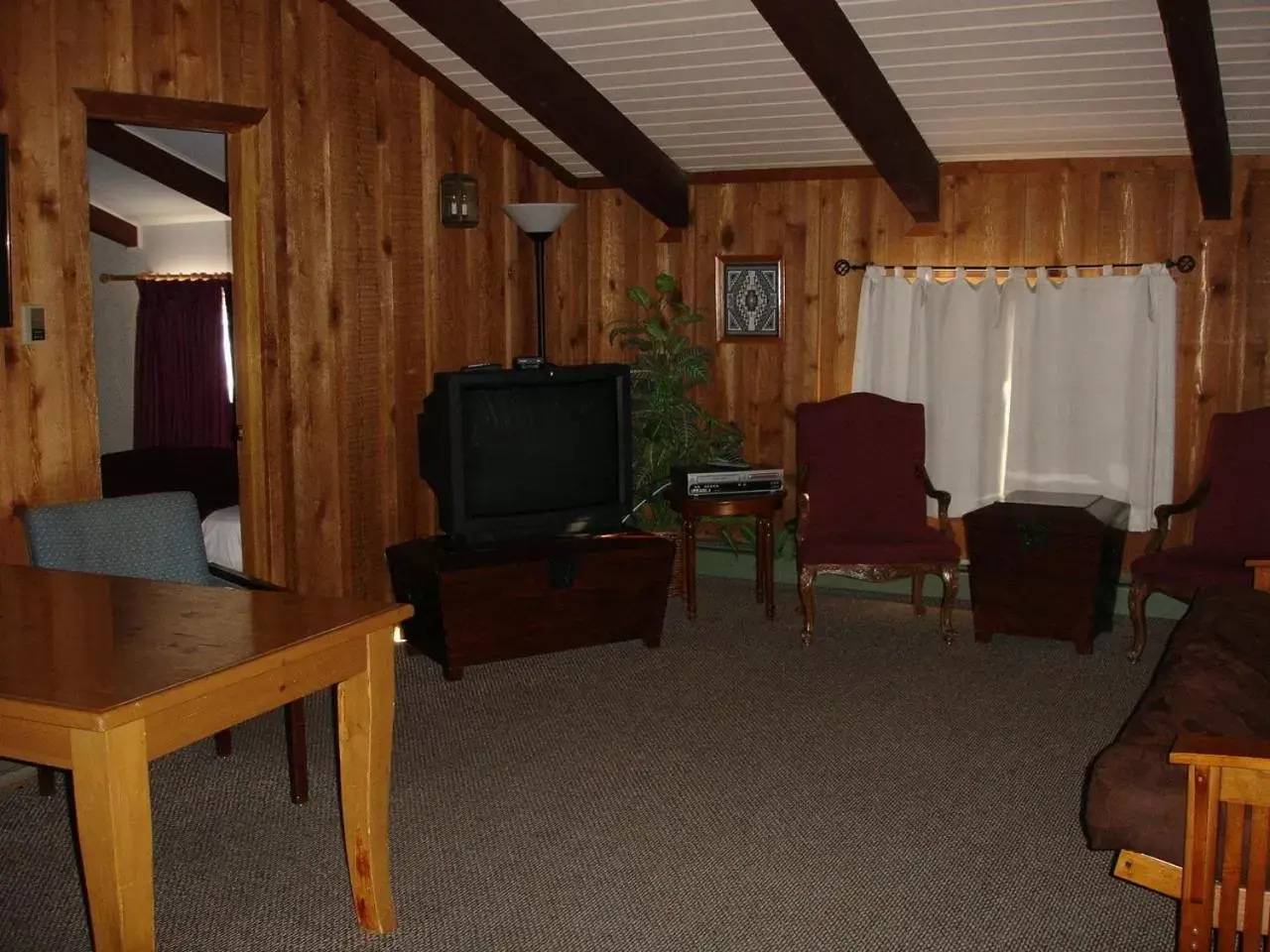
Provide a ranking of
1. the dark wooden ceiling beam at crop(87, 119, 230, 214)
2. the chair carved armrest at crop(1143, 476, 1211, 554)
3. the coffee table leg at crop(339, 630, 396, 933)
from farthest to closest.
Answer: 1. the dark wooden ceiling beam at crop(87, 119, 230, 214)
2. the chair carved armrest at crop(1143, 476, 1211, 554)
3. the coffee table leg at crop(339, 630, 396, 933)

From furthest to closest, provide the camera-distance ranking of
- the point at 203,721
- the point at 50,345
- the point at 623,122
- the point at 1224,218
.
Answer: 1. the point at 623,122
2. the point at 1224,218
3. the point at 50,345
4. the point at 203,721

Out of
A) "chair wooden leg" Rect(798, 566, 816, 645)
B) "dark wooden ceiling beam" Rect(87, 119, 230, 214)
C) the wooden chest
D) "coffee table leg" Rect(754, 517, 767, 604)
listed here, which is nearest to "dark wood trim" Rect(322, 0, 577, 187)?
"dark wooden ceiling beam" Rect(87, 119, 230, 214)

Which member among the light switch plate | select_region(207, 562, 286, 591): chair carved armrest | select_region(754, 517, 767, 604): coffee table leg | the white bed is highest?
the light switch plate

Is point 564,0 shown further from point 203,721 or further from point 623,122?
point 203,721

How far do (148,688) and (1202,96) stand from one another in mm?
4169

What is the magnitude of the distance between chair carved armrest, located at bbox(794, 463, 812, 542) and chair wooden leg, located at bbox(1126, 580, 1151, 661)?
50.7 inches

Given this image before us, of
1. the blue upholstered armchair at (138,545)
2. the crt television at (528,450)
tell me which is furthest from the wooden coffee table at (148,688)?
the crt television at (528,450)

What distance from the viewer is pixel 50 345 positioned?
13.8 ft

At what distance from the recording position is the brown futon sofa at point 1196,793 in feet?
7.34

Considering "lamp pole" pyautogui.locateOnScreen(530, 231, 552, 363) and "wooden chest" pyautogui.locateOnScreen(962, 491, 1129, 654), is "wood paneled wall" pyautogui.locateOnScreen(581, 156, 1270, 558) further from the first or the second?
"wooden chest" pyautogui.locateOnScreen(962, 491, 1129, 654)

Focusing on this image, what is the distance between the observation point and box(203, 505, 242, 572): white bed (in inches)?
205

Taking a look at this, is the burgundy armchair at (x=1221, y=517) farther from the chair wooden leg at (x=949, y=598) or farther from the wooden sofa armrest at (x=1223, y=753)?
the wooden sofa armrest at (x=1223, y=753)

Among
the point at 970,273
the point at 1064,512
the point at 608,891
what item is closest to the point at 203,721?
the point at 608,891

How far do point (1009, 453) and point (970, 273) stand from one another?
0.85 m
